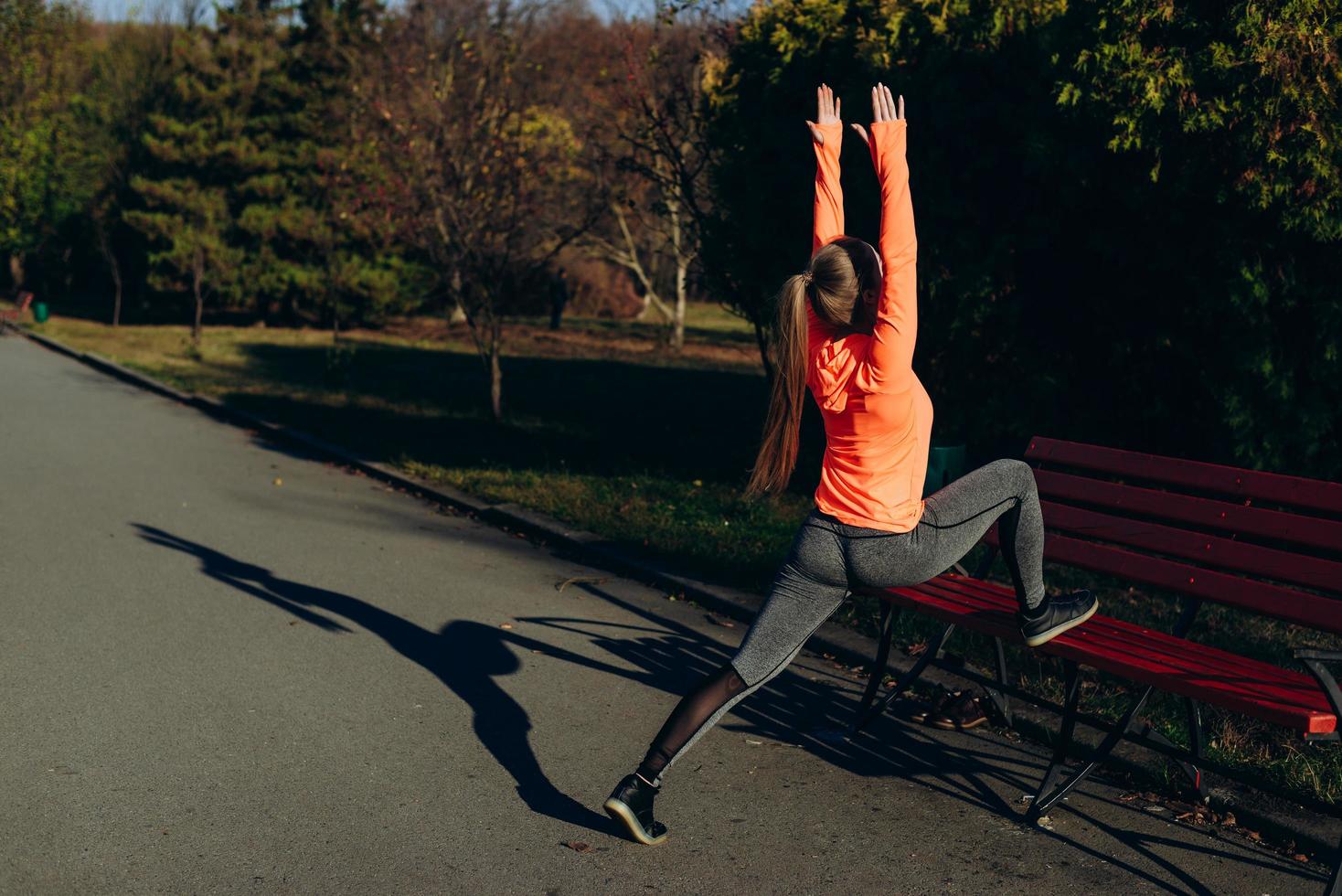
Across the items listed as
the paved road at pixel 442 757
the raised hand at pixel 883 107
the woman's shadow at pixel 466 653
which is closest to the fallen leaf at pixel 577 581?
the paved road at pixel 442 757

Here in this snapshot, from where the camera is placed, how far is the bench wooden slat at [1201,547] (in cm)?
434

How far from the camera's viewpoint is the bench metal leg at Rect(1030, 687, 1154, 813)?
4320mm

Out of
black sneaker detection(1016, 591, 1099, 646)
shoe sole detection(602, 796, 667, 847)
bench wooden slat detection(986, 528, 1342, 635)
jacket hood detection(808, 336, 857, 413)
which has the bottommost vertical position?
shoe sole detection(602, 796, 667, 847)

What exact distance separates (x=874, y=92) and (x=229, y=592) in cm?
492

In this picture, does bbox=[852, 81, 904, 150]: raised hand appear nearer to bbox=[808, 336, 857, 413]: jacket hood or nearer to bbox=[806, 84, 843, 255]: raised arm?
bbox=[806, 84, 843, 255]: raised arm

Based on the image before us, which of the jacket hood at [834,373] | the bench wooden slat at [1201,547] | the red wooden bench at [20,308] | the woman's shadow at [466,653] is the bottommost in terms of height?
the red wooden bench at [20,308]

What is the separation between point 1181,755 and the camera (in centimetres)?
416

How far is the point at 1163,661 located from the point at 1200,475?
3.30 ft

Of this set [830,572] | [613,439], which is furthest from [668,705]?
[613,439]

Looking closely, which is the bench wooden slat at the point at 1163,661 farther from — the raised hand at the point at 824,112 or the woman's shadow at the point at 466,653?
the raised hand at the point at 824,112

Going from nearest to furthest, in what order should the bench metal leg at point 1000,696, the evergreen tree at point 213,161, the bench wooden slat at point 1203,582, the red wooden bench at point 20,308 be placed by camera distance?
the bench wooden slat at point 1203,582 → the bench metal leg at point 1000,696 → the evergreen tree at point 213,161 → the red wooden bench at point 20,308

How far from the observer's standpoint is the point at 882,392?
3.91m

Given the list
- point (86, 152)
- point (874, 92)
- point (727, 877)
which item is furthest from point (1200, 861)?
point (86, 152)

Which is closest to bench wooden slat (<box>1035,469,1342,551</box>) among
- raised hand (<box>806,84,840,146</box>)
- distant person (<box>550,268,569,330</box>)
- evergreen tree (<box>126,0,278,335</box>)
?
raised hand (<box>806,84,840,146</box>)
